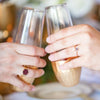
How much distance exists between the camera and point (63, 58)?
626mm

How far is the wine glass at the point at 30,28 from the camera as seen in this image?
0.68 metres

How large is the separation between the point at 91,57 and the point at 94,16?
1877mm

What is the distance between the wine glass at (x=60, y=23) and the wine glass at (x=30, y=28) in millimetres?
32

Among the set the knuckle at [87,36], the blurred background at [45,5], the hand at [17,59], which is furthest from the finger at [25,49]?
the blurred background at [45,5]

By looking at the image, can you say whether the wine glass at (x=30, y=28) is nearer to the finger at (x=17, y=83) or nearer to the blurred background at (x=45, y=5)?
the finger at (x=17, y=83)

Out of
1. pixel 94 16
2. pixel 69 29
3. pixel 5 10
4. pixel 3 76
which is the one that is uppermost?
pixel 69 29

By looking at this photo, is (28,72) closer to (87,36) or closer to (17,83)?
(17,83)

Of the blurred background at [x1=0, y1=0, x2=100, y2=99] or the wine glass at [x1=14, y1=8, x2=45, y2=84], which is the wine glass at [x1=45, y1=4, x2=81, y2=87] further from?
the blurred background at [x1=0, y1=0, x2=100, y2=99]

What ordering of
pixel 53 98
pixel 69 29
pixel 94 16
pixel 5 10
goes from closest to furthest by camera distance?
pixel 69 29, pixel 53 98, pixel 5 10, pixel 94 16

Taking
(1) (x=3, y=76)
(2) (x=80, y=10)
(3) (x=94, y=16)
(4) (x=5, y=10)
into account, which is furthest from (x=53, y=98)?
(3) (x=94, y=16)

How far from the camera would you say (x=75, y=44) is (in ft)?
1.99

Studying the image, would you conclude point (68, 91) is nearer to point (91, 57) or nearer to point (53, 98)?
point (53, 98)

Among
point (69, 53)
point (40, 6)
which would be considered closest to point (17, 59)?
point (69, 53)

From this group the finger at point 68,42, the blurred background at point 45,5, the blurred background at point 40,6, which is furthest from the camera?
the blurred background at point 40,6
